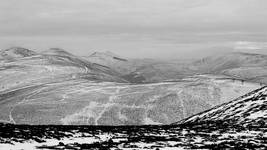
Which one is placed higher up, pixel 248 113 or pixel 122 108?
pixel 248 113

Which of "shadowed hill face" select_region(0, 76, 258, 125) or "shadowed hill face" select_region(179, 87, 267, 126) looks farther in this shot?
"shadowed hill face" select_region(0, 76, 258, 125)

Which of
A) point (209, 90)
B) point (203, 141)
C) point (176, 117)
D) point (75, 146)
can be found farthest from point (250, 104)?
point (209, 90)

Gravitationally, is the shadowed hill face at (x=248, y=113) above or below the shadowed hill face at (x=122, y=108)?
above

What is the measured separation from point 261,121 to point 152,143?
930 inches

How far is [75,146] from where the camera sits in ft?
99.5

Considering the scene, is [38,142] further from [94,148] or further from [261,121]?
[261,121]

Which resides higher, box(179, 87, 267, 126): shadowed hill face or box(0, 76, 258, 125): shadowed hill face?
box(179, 87, 267, 126): shadowed hill face

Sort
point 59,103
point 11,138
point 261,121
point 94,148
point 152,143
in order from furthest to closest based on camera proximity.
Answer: point 59,103 < point 261,121 < point 152,143 < point 11,138 < point 94,148

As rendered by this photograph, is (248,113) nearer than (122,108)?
Yes

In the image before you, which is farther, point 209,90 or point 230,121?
point 209,90

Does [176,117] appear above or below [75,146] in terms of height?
below

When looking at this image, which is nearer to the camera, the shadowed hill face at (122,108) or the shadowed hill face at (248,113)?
the shadowed hill face at (248,113)

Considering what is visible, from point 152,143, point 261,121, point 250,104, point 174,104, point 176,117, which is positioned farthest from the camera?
point 174,104

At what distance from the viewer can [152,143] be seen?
34062 mm
